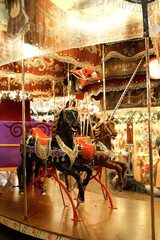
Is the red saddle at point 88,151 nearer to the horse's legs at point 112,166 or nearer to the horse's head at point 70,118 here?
the horse's legs at point 112,166

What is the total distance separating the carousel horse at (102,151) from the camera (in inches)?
148

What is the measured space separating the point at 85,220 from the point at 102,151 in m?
1.22

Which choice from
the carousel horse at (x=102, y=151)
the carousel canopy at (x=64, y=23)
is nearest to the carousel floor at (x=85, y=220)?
the carousel horse at (x=102, y=151)

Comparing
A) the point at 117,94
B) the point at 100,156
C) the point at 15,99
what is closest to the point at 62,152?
the point at 100,156

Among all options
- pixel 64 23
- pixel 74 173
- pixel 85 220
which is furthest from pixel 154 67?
pixel 85 220

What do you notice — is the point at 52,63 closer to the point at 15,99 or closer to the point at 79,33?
the point at 15,99

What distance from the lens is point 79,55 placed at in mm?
5309

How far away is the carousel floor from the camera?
260 cm

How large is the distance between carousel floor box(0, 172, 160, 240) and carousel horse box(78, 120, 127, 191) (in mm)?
537

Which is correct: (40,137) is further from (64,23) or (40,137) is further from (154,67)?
(154,67)

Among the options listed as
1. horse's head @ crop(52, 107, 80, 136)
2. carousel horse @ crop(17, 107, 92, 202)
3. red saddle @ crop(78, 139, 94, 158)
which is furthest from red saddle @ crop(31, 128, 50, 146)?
red saddle @ crop(78, 139, 94, 158)

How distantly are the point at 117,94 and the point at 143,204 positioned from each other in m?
5.54

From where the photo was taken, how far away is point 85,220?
3.04 m

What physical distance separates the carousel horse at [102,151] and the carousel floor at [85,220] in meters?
0.54
